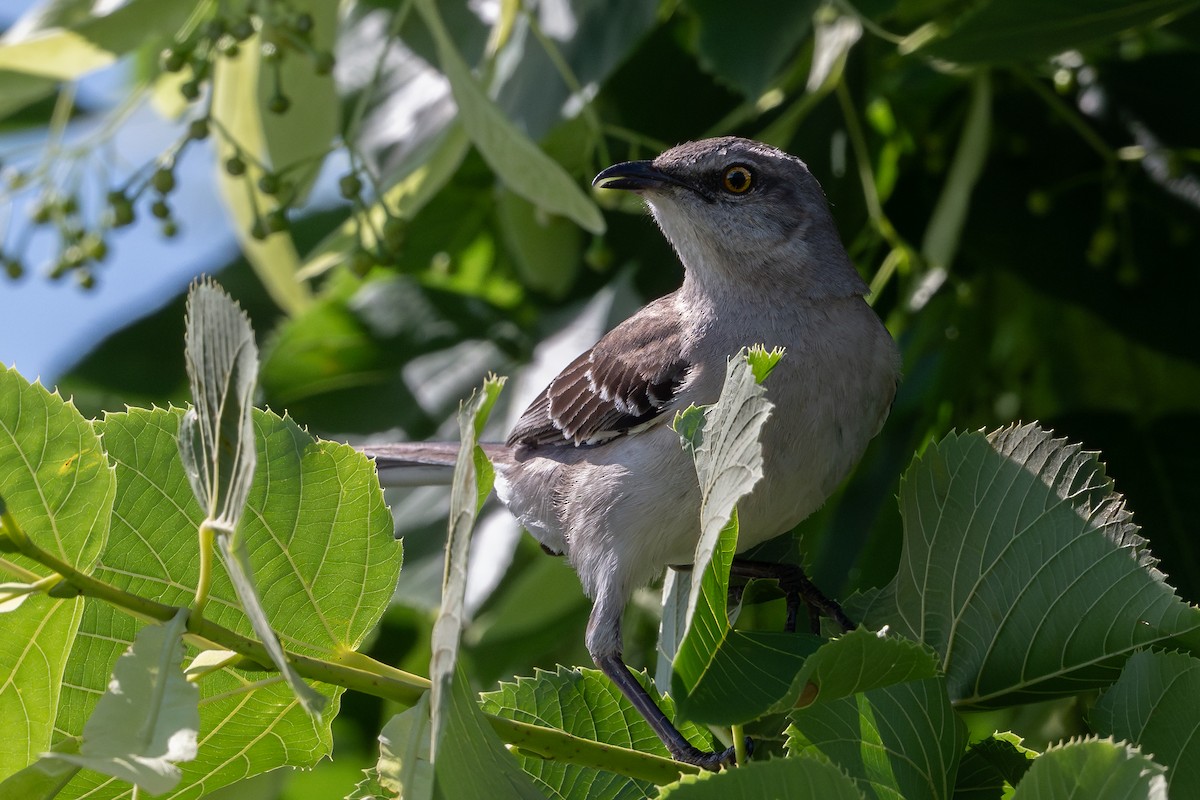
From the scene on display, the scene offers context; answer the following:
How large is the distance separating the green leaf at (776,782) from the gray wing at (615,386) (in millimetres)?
1594

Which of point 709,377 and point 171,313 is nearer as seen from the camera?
point 709,377

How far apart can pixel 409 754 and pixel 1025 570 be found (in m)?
0.92

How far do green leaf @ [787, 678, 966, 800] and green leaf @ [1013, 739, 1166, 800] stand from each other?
0.75 ft

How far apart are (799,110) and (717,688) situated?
2112 mm

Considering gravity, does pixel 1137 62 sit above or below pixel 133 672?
below

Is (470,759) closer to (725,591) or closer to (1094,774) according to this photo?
(725,591)

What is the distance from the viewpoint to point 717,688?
4.92 feet

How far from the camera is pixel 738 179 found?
3051 millimetres

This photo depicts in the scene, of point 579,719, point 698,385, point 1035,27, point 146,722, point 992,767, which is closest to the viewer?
point 146,722

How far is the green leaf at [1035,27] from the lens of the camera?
2.57 metres

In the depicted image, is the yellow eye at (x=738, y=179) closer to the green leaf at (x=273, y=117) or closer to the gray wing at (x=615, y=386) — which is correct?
the gray wing at (x=615, y=386)

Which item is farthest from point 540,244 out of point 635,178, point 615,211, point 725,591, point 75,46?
point 725,591

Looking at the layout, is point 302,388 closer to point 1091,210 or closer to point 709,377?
point 709,377

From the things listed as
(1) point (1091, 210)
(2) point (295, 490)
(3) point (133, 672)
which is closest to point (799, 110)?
(1) point (1091, 210)
